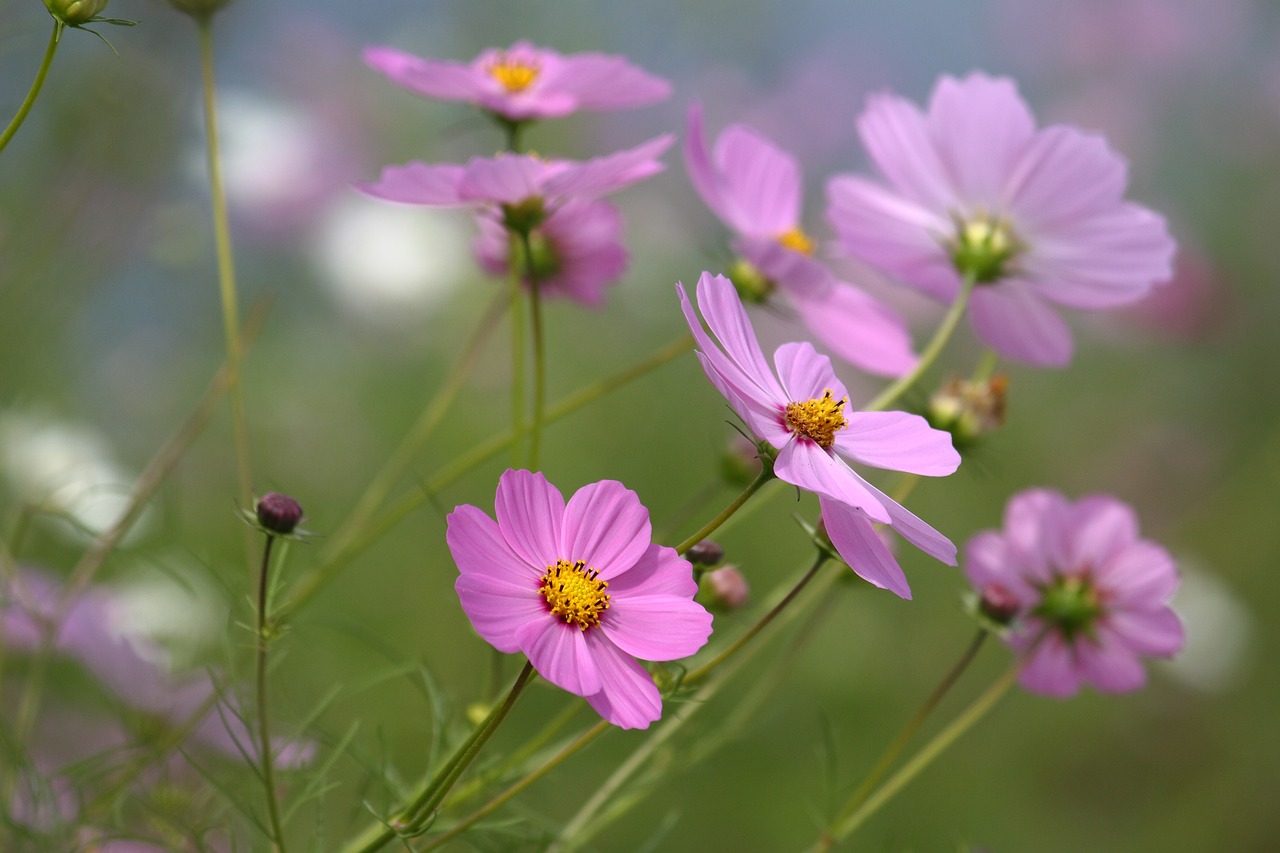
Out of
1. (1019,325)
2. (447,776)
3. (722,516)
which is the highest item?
(1019,325)

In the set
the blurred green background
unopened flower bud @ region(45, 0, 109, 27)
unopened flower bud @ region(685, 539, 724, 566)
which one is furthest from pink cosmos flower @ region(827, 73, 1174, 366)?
the blurred green background

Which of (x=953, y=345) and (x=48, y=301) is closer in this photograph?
(x=48, y=301)

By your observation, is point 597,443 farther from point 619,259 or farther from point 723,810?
point 619,259

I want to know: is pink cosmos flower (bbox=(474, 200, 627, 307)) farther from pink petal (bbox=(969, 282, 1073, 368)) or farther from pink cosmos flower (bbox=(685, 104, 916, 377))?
pink petal (bbox=(969, 282, 1073, 368))

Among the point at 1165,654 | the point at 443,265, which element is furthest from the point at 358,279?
the point at 1165,654

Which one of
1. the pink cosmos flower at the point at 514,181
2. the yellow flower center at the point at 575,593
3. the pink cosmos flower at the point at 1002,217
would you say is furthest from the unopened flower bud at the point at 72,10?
the pink cosmos flower at the point at 1002,217

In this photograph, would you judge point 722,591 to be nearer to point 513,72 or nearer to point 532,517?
point 532,517

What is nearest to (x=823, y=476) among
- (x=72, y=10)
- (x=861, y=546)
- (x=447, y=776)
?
(x=861, y=546)

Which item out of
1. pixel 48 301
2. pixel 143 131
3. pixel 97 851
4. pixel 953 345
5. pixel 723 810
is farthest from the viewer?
pixel 953 345
